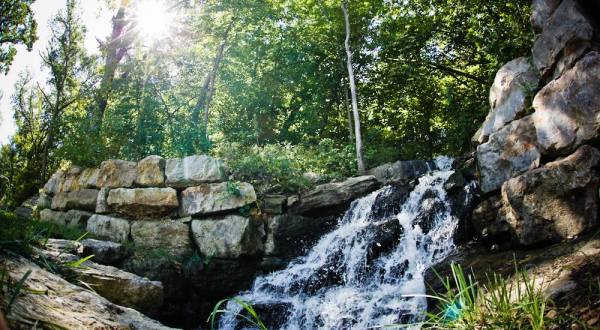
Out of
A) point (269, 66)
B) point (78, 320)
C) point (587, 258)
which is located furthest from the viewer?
point (269, 66)

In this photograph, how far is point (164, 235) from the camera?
29.4 ft

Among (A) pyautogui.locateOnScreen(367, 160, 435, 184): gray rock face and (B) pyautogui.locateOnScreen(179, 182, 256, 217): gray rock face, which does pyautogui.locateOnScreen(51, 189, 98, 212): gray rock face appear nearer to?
(B) pyautogui.locateOnScreen(179, 182, 256, 217): gray rock face

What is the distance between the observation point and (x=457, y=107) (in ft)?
51.7

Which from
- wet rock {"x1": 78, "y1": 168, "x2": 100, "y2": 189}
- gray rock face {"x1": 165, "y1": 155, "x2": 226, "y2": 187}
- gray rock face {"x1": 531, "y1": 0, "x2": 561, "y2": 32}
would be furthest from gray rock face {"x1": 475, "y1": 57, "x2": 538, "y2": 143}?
wet rock {"x1": 78, "y1": 168, "x2": 100, "y2": 189}

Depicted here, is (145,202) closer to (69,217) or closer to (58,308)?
(69,217)

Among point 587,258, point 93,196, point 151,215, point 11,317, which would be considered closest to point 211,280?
point 151,215

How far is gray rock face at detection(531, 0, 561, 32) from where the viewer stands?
7738 millimetres

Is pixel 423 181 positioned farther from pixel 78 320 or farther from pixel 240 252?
pixel 78 320

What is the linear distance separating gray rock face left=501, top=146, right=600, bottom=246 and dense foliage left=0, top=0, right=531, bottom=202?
5469 mm

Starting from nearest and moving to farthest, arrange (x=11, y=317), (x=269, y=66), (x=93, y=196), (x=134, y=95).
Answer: (x=11, y=317) → (x=93, y=196) → (x=134, y=95) → (x=269, y=66)

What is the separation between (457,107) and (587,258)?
12.6 meters

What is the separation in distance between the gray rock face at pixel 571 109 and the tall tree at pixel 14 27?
1161 centimetres

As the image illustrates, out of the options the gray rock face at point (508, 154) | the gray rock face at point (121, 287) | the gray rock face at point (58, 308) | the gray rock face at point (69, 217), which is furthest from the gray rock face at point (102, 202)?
the gray rock face at point (508, 154)

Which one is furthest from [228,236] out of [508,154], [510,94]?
[510,94]
